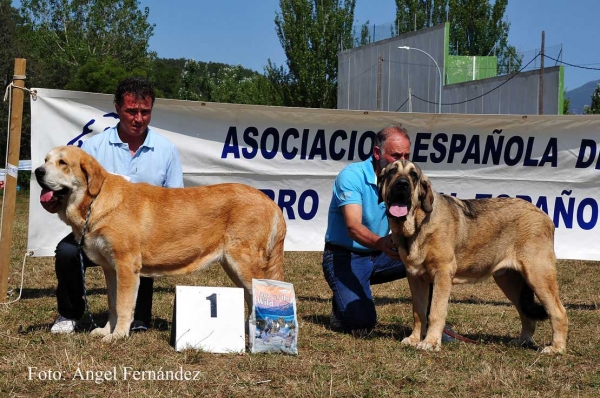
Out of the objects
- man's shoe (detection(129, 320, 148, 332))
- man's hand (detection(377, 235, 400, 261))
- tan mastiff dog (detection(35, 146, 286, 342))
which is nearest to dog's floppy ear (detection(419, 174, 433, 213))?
man's hand (detection(377, 235, 400, 261))

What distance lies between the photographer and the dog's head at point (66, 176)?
491 centimetres

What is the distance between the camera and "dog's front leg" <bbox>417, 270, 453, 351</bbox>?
5.10 metres

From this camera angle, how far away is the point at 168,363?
14.8 ft

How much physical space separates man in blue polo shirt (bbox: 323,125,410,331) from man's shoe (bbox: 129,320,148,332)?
1.64m

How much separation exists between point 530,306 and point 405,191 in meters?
1.49

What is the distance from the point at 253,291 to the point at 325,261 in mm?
1578

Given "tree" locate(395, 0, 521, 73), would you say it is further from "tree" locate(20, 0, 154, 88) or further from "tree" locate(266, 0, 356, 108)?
"tree" locate(20, 0, 154, 88)

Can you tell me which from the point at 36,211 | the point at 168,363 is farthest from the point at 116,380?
the point at 36,211

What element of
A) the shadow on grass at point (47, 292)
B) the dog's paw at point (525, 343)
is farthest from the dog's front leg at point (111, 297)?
the dog's paw at point (525, 343)

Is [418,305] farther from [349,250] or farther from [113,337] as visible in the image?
[113,337]

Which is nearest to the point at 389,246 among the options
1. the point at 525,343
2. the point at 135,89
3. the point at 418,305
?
the point at 418,305

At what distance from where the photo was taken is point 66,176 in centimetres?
495

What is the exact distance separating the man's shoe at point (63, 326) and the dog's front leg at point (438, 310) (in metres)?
2.76

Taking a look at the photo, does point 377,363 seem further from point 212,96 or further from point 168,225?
point 212,96
